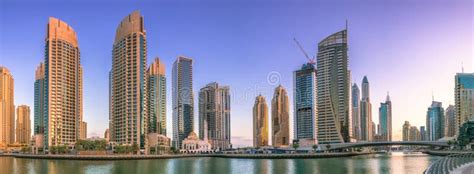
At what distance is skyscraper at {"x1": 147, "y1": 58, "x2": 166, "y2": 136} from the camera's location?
154 meters

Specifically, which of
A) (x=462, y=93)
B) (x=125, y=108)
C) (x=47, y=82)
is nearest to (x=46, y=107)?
(x=47, y=82)

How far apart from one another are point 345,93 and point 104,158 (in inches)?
4174

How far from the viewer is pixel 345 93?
594 ft

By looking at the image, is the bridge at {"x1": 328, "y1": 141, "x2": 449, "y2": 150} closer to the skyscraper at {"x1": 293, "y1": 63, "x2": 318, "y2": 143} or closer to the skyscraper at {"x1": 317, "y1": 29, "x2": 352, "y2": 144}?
the skyscraper at {"x1": 317, "y1": 29, "x2": 352, "y2": 144}

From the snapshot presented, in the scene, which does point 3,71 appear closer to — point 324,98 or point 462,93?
point 324,98

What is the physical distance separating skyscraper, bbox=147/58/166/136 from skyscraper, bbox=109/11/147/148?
13.2 m

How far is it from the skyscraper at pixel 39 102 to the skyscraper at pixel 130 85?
2410cm

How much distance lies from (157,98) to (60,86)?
131 ft

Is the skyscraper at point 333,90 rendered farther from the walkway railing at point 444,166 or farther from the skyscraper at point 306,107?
the walkway railing at point 444,166

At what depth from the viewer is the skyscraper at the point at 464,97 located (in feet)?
597

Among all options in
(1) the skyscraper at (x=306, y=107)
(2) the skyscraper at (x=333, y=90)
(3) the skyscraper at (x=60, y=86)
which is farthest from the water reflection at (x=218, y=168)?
(1) the skyscraper at (x=306, y=107)

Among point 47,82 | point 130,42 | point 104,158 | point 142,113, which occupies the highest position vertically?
point 130,42

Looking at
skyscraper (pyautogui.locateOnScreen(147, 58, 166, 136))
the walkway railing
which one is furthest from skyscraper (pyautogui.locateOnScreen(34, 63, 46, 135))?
the walkway railing

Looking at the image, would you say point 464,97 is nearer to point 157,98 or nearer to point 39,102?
point 157,98
